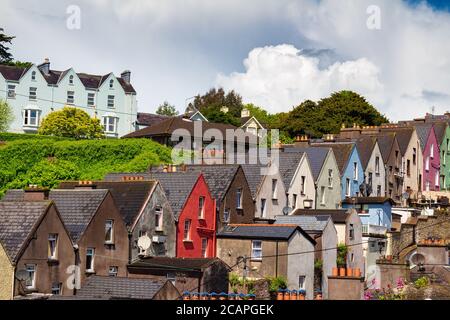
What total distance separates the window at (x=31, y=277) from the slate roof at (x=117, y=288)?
2.22 metres

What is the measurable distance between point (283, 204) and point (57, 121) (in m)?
40.5

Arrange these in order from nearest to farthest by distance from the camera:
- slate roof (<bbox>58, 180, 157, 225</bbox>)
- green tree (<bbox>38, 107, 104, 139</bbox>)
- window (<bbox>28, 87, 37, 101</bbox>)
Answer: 1. slate roof (<bbox>58, 180, 157, 225</bbox>)
2. green tree (<bbox>38, 107, 104, 139</bbox>)
3. window (<bbox>28, 87, 37, 101</bbox>)

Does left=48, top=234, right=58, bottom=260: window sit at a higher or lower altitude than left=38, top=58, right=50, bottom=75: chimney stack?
lower

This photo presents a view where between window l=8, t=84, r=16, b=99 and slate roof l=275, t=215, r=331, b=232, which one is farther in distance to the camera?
window l=8, t=84, r=16, b=99

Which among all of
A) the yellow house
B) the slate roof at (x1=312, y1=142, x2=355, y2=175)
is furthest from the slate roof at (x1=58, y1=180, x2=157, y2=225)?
the slate roof at (x1=312, y1=142, x2=355, y2=175)

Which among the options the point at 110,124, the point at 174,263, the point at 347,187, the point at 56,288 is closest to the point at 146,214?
the point at 174,263

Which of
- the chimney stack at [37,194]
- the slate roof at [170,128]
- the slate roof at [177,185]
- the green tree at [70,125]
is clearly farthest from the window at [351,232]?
the green tree at [70,125]

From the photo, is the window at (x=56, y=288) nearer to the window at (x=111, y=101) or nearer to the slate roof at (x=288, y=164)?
the slate roof at (x=288, y=164)

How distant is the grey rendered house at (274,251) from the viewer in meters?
47.9

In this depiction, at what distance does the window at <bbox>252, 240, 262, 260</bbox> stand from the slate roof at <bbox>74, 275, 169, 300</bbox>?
947cm

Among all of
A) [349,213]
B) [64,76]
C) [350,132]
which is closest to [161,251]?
[349,213]

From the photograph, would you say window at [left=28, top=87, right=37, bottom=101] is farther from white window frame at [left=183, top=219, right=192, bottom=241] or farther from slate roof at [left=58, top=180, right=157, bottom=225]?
white window frame at [left=183, top=219, right=192, bottom=241]

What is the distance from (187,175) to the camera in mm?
52375

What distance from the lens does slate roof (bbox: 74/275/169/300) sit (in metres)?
39.3
